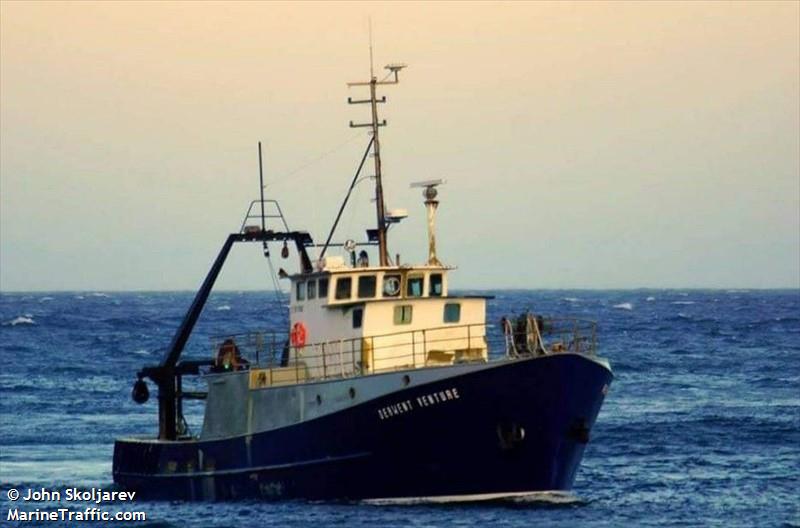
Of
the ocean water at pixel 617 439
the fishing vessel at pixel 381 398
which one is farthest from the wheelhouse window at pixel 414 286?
the ocean water at pixel 617 439

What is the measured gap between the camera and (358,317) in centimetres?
3828

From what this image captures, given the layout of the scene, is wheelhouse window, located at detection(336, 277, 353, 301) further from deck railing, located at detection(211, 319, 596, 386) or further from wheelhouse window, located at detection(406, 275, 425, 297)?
wheelhouse window, located at detection(406, 275, 425, 297)

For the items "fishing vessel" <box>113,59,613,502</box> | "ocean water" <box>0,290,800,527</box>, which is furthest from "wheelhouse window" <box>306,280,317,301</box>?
"ocean water" <box>0,290,800,527</box>

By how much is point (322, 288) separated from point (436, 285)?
2.55m

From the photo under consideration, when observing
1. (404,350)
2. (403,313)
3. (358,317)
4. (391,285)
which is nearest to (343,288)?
(358,317)

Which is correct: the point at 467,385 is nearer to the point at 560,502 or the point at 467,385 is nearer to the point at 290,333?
the point at 560,502

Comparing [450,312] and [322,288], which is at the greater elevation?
[322,288]

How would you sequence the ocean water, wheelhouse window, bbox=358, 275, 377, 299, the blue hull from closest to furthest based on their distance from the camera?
the blue hull, the ocean water, wheelhouse window, bbox=358, 275, 377, 299

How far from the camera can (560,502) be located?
36.1 m

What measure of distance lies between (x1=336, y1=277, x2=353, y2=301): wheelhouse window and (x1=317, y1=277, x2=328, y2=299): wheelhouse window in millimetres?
334

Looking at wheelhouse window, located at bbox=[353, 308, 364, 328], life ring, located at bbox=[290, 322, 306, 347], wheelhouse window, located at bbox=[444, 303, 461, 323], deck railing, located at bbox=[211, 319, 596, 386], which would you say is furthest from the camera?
life ring, located at bbox=[290, 322, 306, 347]

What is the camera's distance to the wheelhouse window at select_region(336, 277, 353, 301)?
38.7 meters

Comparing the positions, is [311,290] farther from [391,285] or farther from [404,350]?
[404,350]

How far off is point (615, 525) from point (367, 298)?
7.73 meters
